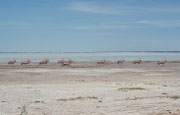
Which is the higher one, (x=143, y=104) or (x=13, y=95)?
(x=13, y=95)

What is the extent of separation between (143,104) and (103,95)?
10.8 feet

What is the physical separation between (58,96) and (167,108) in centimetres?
608

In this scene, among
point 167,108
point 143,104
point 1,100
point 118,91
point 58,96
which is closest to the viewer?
point 167,108

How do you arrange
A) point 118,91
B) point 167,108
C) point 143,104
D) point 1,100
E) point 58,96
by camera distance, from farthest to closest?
point 118,91 < point 58,96 < point 1,100 < point 143,104 < point 167,108

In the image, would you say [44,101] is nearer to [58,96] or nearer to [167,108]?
[58,96]

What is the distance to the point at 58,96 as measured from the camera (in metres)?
16.4

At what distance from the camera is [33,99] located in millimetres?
15391

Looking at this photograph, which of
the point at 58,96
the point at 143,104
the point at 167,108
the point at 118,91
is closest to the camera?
the point at 167,108

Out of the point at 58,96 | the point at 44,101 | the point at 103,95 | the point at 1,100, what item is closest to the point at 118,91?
the point at 103,95

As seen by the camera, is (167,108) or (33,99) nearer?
(167,108)

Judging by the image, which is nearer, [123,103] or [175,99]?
[123,103]

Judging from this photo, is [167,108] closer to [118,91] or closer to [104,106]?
[104,106]

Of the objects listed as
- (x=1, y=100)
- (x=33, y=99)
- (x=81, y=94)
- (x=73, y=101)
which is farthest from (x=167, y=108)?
(x=1, y=100)

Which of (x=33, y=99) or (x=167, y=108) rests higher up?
(x=33, y=99)
